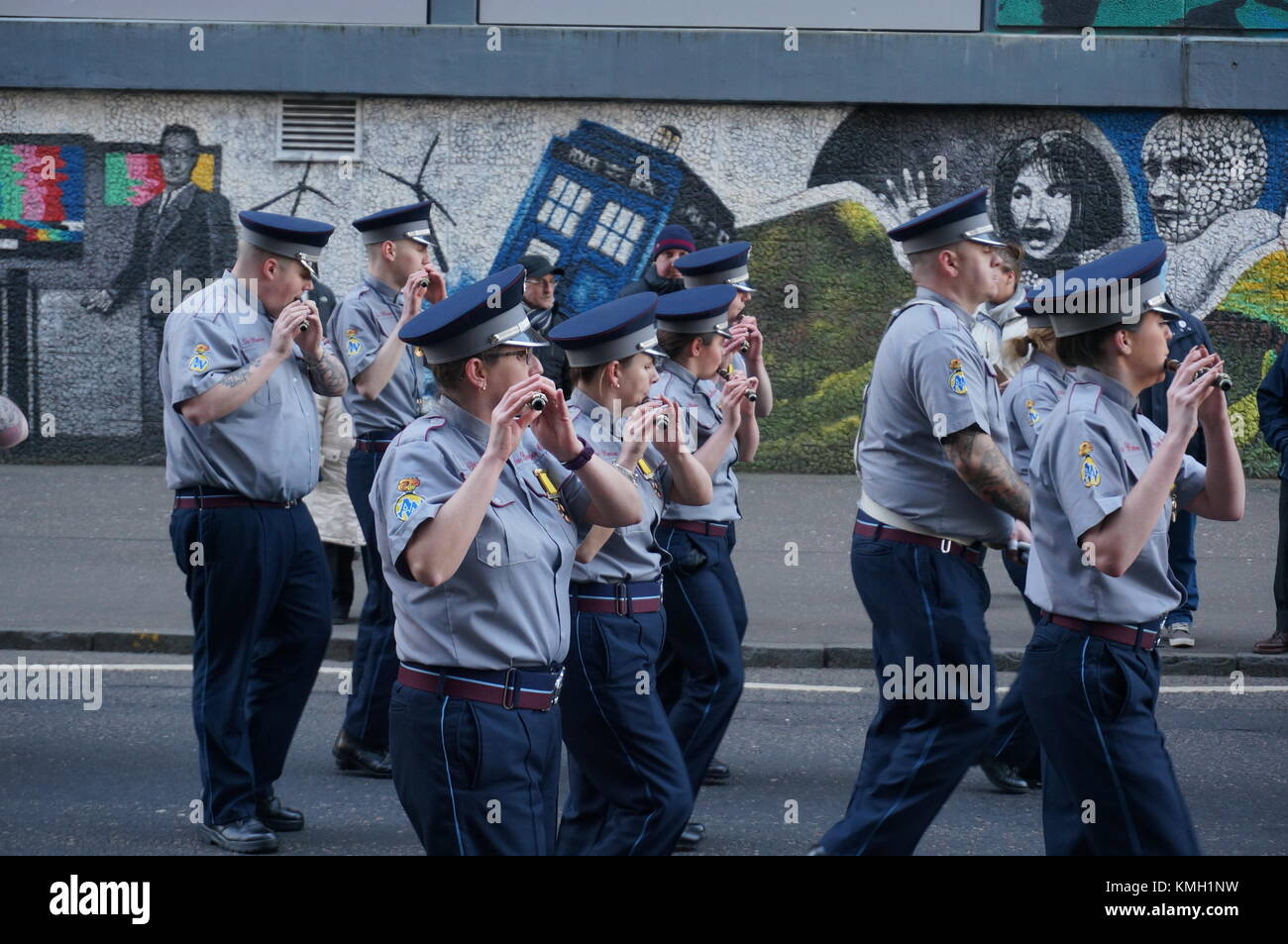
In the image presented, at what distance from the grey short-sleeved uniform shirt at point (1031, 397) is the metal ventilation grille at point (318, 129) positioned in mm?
9622

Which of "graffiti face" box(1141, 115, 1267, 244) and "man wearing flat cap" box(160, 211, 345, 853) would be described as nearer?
"man wearing flat cap" box(160, 211, 345, 853)

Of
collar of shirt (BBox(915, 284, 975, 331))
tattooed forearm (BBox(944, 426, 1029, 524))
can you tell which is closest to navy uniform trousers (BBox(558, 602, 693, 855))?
tattooed forearm (BBox(944, 426, 1029, 524))

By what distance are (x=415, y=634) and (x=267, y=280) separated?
2408mm

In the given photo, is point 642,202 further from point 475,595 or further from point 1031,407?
point 475,595

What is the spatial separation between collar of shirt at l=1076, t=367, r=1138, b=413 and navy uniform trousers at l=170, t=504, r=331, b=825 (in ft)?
9.42

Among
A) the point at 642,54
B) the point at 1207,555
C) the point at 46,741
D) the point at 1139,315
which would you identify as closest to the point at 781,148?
the point at 642,54

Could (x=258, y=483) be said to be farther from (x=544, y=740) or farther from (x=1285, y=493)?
(x=1285, y=493)

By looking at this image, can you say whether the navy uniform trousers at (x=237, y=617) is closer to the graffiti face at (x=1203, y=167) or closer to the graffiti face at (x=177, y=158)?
the graffiti face at (x=177, y=158)

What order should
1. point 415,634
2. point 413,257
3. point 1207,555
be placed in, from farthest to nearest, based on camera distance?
1. point 1207,555
2. point 413,257
3. point 415,634

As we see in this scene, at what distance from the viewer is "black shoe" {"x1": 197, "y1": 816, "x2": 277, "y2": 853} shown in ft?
18.3

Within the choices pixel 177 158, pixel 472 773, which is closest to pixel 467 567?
pixel 472 773

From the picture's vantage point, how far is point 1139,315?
13.7ft

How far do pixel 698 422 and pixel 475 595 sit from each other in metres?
2.23

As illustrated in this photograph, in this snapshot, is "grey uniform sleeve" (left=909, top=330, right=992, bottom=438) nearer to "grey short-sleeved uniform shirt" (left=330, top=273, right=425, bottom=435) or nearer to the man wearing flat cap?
the man wearing flat cap
